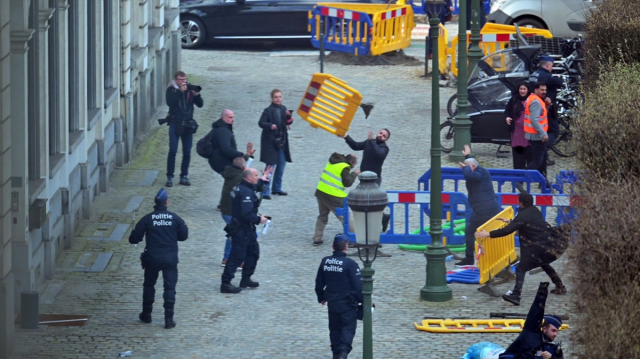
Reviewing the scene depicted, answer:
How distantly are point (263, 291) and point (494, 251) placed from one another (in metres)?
2.89

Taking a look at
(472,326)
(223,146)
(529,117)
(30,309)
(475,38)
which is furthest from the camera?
(475,38)

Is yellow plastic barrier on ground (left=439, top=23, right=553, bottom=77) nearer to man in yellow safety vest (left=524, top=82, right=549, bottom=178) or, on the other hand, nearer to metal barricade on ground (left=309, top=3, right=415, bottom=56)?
metal barricade on ground (left=309, top=3, right=415, bottom=56)

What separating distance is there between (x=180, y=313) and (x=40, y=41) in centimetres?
386

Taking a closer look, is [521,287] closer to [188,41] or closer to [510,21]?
[510,21]

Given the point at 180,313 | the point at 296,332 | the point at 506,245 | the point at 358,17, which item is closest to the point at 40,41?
the point at 180,313

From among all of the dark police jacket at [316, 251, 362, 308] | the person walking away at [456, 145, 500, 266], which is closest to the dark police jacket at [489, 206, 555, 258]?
the person walking away at [456, 145, 500, 266]

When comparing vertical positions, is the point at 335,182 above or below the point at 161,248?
above

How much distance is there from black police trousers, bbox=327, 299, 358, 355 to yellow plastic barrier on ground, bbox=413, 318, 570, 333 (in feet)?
4.52

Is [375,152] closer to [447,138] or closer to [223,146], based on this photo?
[223,146]

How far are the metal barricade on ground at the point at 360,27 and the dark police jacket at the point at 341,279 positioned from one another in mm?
16422

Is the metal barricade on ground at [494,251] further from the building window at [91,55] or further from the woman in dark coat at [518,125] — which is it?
the building window at [91,55]

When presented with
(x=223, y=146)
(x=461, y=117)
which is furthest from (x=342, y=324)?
(x=461, y=117)

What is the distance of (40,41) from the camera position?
15.5 metres

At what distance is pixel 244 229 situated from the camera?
1495cm
